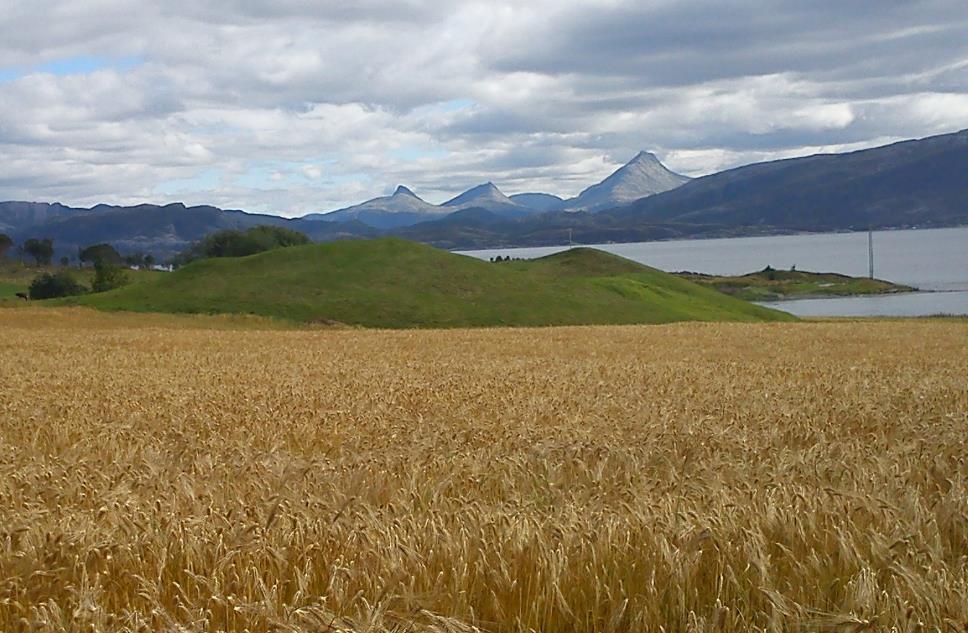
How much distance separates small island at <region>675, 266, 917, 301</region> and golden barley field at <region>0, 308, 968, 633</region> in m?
146

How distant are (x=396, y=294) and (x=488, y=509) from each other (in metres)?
66.4

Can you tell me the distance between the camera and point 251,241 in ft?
463

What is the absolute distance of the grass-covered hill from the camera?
67.2 m

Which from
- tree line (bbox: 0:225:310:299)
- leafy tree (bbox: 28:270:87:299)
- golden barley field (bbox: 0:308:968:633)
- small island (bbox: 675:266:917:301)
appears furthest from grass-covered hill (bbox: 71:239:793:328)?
small island (bbox: 675:266:917:301)

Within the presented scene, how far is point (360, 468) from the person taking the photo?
7852 millimetres

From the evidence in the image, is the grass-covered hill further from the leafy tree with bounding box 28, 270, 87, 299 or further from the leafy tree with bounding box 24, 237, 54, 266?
the leafy tree with bounding box 24, 237, 54, 266

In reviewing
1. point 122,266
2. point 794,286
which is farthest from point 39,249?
point 794,286

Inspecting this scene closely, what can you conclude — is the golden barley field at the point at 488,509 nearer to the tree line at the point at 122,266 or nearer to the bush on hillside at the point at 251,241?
the tree line at the point at 122,266

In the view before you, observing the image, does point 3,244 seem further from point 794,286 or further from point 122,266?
point 794,286

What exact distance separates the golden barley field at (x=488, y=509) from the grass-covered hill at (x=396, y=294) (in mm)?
52935

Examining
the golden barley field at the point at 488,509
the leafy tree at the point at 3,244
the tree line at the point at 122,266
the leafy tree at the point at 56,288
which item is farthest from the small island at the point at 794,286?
the golden barley field at the point at 488,509

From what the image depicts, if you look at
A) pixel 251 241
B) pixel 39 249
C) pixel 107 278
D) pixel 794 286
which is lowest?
pixel 794 286

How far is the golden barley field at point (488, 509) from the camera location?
175 inches

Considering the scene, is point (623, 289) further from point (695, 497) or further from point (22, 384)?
point (695, 497)
